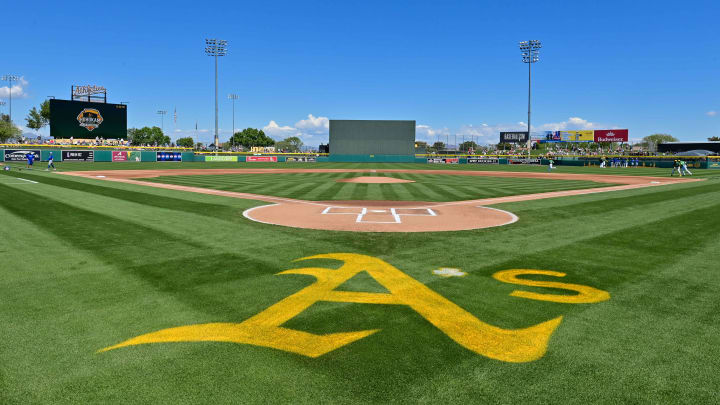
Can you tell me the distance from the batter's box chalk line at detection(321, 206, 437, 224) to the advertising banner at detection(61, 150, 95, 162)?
55.5 metres

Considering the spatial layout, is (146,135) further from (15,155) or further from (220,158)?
(15,155)

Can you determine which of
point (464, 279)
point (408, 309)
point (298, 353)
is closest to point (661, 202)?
point (464, 279)

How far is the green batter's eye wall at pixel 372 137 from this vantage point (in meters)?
90.2

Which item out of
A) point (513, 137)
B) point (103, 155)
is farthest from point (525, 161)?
point (103, 155)

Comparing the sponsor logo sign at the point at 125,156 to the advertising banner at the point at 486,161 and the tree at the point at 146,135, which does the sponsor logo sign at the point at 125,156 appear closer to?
the advertising banner at the point at 486,161

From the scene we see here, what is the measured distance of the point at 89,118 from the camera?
6084 centimetres

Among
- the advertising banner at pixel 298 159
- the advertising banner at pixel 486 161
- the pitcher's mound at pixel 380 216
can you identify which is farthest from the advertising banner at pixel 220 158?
the pitcher's mound at pixel 380 216

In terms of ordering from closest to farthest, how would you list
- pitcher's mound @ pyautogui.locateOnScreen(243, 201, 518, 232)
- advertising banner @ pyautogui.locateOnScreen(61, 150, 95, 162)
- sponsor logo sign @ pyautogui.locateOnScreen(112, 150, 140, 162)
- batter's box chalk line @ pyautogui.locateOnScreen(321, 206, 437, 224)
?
pitcher's mound @ pyautogui.locateOnScreen(243, 201, 518, 232) → batter's box chalk line @ pyautogui.locateOnScreen(321, 206, 437, 224) → advertising banner @ pyautogui.locateOnScreen(61, 150, 95, 162) → sponsor logo sign @ pyautogui.locateOnScreen(112, 150, 140, 162)

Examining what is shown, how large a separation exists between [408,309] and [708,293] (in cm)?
390

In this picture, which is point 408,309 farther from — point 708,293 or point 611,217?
point 611,217

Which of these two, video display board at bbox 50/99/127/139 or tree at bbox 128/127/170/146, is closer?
video display board at bbox 50/99/127/139

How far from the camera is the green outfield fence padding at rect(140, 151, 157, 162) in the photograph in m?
61.0

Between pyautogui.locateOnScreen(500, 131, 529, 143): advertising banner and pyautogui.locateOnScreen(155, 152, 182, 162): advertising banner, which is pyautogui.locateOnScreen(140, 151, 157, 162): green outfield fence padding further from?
pyautogui.locateOnScreen(500, 131, 529, 143): advertising banner

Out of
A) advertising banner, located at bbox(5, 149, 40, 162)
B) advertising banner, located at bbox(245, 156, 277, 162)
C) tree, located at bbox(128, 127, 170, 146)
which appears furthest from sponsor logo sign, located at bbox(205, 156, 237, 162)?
tree, located at bbox(128, 127, 170, 146)
